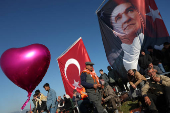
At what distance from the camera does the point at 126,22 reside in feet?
25.4

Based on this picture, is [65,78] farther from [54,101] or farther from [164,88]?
[164,88]

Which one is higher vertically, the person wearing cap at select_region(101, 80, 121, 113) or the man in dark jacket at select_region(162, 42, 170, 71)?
the man in dark jacket at select_region(162, 42, 170, 71)

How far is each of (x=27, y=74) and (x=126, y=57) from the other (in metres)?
5.41

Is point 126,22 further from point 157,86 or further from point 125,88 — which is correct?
point 157,86

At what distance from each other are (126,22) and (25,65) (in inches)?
232

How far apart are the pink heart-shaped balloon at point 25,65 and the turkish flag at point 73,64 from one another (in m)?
6.08

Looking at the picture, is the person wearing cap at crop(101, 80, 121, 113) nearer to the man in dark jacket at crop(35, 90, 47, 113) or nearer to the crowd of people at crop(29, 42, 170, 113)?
the crowd of people at crop(29, 42, 170, 113)

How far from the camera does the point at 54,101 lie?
541 centimetres

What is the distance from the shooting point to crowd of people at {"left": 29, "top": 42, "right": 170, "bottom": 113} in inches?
123

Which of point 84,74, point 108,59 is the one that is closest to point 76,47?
point 108,59

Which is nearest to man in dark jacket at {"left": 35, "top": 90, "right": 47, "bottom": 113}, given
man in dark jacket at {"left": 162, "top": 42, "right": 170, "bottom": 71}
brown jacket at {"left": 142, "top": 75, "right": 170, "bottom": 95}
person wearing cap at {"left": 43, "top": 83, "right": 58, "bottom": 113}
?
person wearing cap at {"left": 43, "top": 83, "right": 58, "bottom": 113}

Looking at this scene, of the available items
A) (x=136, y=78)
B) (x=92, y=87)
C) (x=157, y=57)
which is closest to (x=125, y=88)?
(x=157, y=57)

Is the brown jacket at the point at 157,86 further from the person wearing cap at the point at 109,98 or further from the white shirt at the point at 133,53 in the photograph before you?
the white shirt at the point at 133,53

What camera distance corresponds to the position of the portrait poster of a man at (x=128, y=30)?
22.2 ft
